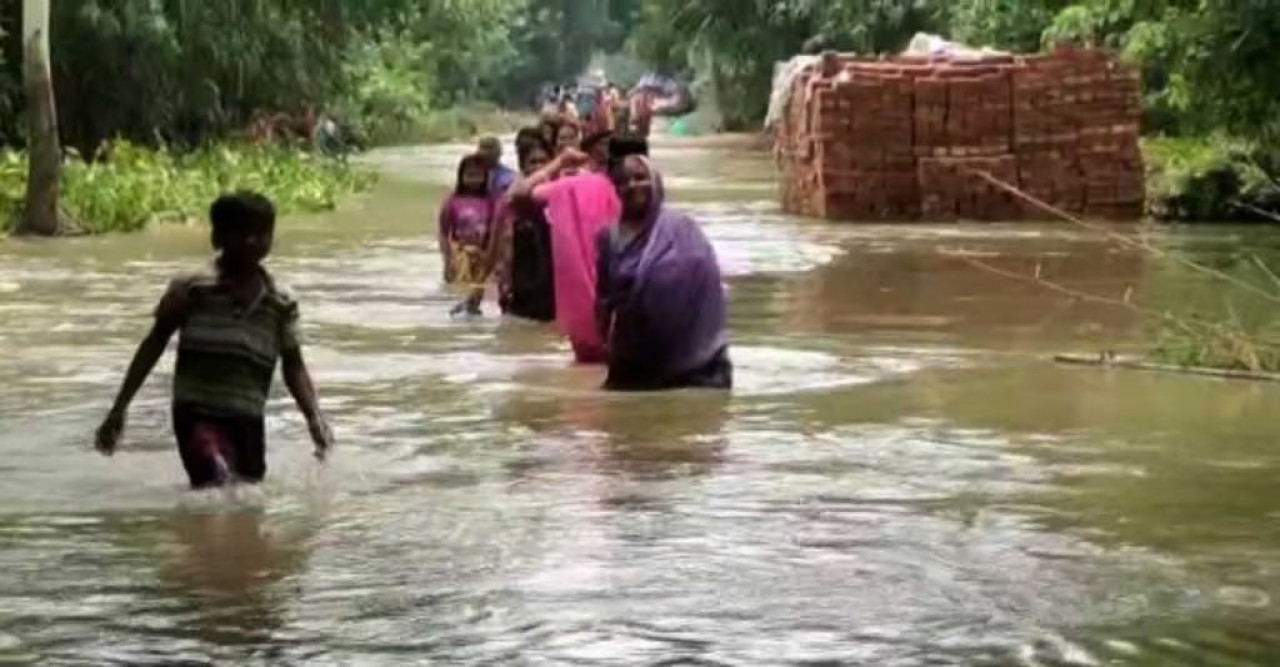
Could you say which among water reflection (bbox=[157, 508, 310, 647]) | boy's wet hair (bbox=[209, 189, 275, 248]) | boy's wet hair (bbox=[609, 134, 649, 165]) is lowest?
water reflection (bbox=[157, 508, 310, 647])

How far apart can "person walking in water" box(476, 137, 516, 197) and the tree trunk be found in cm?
828

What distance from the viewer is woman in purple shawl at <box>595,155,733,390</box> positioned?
10984mm

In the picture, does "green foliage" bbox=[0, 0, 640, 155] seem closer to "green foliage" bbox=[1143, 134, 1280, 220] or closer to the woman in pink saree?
"green foliage" bbox=[1143, 134, 1280, 220]

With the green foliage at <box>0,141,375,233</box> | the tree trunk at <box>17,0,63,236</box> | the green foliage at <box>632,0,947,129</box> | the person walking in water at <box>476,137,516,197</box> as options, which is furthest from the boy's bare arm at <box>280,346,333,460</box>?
the green foliage at <box>632,0,947,129</box>

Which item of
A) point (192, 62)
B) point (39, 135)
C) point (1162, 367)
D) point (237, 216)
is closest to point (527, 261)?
point (1162, 367)

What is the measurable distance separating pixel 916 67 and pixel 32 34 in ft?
31.0

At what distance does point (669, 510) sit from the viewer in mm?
8016

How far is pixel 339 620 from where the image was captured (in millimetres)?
6281

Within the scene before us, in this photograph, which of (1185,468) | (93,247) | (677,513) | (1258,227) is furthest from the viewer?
(1258,227)

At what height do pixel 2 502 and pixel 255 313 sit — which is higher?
pixel 255 313

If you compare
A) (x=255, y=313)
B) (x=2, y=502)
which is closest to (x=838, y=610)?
(x=255, y=313)

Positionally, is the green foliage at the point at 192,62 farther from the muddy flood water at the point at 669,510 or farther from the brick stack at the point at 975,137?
the muddy flood water at the point at 669,510

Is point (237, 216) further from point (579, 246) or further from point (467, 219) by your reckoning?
point (467, 219)

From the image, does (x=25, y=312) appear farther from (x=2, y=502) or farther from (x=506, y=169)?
(x=2, y=502)
